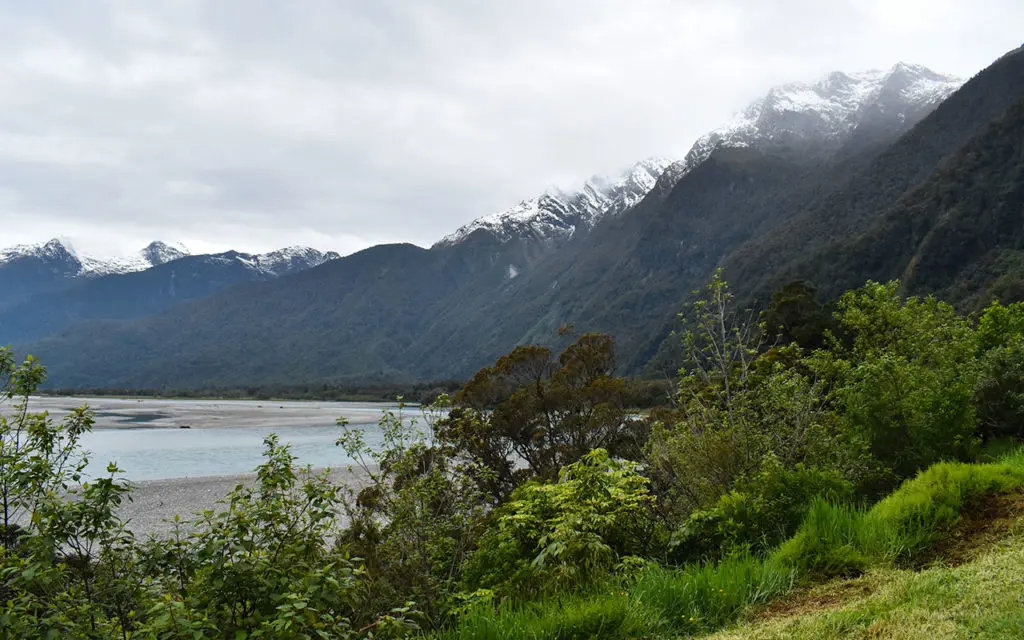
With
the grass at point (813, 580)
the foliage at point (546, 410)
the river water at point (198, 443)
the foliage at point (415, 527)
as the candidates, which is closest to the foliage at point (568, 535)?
the grass at point (813, 580)

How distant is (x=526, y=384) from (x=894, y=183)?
16352 cm

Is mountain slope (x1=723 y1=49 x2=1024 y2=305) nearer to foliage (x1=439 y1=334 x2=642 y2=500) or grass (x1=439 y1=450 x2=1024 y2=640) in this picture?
foliage (x1=439 y1=334 x2=642 y2=500)

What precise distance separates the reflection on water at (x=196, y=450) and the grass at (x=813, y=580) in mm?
37148

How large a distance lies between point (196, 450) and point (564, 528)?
195 feet

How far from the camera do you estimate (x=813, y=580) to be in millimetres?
5387

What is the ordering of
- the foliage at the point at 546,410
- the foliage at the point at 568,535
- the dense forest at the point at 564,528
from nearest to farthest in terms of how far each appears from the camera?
the dense forest at the point at 564,528 → the foliage at the point at 568,535 → the foliage at the point at 546,410

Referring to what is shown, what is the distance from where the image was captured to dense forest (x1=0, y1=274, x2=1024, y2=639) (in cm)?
463

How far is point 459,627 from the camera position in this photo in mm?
5309

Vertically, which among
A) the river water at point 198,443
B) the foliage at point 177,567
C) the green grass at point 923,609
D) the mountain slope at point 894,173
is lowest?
the river water at point 198,443

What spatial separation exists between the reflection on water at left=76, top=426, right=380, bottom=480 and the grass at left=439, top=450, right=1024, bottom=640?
37.1m

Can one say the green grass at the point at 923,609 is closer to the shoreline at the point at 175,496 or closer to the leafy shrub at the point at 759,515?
the leafy shrub at the point at 759,515

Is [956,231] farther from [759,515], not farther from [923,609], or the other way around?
[923,609]

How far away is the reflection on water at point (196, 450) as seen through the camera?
1799 inches

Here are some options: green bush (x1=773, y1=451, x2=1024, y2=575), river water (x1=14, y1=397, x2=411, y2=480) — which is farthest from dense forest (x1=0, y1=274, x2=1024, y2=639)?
river water (x1=14, y1=397, x2=411, y2=480)
